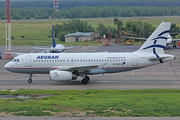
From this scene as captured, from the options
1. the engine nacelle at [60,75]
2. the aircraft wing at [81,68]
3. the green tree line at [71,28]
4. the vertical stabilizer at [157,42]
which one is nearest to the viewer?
the engine nacelle at [60,75]

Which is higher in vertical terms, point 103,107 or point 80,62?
point 80,62

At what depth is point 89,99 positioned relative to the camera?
21188 millimetres

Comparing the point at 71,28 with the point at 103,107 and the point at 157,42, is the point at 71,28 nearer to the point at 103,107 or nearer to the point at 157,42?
the point at 157,42

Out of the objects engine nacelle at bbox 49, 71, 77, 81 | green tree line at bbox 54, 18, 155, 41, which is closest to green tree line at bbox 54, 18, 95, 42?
green tree line at bbox 54, 18, 155, 41

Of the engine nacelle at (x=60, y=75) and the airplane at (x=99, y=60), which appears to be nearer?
the engine nacelle at (x=60, y=75)

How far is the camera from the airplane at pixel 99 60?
102ft

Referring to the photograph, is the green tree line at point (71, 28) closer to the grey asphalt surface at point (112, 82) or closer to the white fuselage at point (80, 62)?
the grey asphalt surface at point (112, 82)

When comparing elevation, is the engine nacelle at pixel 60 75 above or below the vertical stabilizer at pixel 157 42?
below

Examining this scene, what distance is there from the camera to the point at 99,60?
3138 cm

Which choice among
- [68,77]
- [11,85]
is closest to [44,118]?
[68,77]

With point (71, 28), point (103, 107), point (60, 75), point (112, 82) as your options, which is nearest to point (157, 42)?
point (112, 82)

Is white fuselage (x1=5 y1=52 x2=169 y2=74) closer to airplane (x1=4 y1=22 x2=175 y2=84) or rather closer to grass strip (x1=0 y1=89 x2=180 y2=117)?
airplane (x1=4 y1=22 x2=175 y2=84)

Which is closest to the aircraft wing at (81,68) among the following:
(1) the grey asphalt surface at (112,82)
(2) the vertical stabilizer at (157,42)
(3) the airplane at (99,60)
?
(3) the airplane at (99,60)

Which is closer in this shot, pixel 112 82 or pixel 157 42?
pixel 112 82
